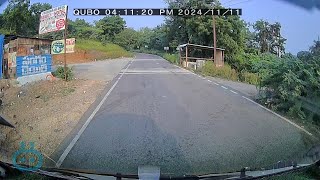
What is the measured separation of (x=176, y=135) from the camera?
6.20 ft

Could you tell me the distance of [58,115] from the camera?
1.91 m

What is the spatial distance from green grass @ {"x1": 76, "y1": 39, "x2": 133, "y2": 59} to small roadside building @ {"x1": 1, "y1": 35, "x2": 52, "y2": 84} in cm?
20

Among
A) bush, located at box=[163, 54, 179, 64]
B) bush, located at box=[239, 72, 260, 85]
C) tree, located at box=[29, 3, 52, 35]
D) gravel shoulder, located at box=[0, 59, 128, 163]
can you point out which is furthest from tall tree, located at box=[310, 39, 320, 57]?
tree, located at box=[29, 3, 52, 35]

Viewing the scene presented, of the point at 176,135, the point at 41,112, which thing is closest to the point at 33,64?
the point at 41,112

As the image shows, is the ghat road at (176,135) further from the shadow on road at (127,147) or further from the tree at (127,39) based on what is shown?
the tree at (127,39)

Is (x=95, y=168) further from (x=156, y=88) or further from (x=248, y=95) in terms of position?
(x=248, y=95)

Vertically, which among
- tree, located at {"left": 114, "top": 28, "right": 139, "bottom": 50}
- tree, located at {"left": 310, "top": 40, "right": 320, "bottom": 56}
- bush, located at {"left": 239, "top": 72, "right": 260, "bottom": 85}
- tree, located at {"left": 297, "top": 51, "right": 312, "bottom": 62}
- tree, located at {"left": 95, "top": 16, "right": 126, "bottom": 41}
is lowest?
bush, located at {"left": 239, "top": 72, "right": 260, "bottom": 85}

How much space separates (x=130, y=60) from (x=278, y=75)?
3.19 feet

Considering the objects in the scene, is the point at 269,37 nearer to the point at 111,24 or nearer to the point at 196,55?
the point at 196,55

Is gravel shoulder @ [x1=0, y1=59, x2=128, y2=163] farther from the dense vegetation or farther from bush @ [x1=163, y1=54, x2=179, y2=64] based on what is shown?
bush @ [x1=163, y1=54, x2=179, y2=64]

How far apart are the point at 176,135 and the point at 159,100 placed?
0.23 metres

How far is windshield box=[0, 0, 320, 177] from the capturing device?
70.9 inches

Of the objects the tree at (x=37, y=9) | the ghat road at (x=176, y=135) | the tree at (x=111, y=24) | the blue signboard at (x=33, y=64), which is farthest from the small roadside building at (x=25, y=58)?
the ghat road at (x=176, y=135)

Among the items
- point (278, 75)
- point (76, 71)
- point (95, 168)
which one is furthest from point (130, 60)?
point (278, 75)
